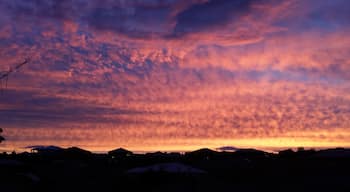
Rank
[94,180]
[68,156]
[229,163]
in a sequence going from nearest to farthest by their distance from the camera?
[94,180]
[229,163]
[68,156]

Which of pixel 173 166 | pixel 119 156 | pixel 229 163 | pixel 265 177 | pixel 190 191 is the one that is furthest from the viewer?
pixel 119 156

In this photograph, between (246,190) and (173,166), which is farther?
(246,190)

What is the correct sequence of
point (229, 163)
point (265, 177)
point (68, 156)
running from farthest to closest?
point (68, 156) < point (229, 163) < point (265, 177)

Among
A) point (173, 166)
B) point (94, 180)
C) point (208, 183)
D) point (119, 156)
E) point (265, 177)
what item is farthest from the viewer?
point (119, 156)

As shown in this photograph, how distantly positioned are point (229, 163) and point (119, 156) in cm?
1849

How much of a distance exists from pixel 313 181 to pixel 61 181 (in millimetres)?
14509

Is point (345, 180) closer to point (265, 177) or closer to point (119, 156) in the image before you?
point (265, 177)

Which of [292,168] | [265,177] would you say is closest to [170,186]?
[265,177]

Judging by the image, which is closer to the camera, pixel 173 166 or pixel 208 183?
pixel 173 166

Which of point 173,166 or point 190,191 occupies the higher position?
point 173,166

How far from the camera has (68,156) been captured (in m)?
41.8

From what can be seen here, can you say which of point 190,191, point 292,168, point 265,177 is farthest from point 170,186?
point 292,168

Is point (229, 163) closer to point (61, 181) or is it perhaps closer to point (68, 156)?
point (61, 181)

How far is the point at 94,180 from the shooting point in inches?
986
